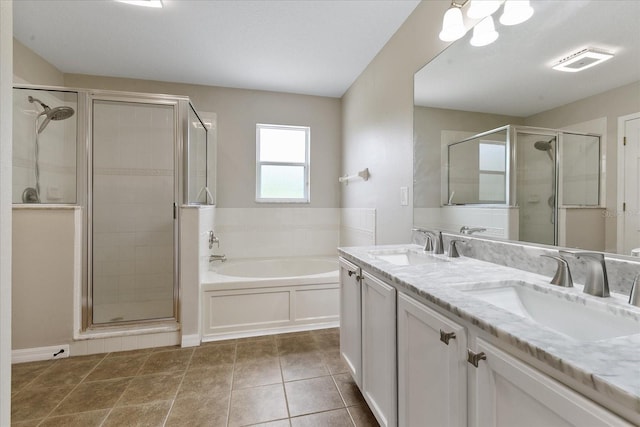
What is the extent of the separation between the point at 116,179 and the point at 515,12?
303 centimetres

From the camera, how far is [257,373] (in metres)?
Answer: 1.90

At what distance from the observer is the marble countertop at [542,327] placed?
463mm

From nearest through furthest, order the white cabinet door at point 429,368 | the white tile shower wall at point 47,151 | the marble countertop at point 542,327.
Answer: the marble countertop at point 542,327, the white cabinet door at point 429,368, the white tile shower wall at point 47,151

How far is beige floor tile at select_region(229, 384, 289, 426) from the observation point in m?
1.48

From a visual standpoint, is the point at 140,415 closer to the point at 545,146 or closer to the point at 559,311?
the point at 559,311

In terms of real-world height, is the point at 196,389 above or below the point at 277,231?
below

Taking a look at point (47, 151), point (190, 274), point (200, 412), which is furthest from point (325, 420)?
point (47, 151)

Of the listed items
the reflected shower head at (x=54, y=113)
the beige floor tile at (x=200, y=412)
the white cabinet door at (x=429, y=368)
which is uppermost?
the reflected shower head at (x=54, y=113)

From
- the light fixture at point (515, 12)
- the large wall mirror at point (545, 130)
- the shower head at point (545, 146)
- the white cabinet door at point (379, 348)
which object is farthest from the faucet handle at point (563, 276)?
the light fixture at point (515, 12)

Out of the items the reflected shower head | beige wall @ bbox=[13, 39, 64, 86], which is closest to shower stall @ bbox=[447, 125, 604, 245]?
the reflected shower head

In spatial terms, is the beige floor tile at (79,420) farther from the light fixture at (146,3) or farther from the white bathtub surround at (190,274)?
the light fixture at (146,3)

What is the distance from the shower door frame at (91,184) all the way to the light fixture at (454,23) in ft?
6.89

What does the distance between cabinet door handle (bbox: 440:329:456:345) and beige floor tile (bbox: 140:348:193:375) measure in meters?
1.86

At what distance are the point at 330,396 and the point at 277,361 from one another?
0.55 metres
